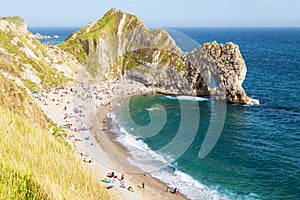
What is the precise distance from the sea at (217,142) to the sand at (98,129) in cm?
200

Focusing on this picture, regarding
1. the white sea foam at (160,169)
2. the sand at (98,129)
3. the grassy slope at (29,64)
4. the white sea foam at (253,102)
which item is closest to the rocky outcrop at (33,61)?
the grassy slope at (29,64)

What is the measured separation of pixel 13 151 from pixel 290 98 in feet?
241

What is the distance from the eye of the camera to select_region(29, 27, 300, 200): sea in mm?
33500

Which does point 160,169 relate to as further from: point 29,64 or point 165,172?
point 29,64

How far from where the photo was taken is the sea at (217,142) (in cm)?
3350

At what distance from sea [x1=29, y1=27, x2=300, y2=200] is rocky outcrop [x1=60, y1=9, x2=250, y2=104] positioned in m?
5.37

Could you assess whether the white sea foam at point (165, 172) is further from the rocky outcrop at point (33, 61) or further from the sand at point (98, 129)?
the rocky outcrop at point (33, 61)

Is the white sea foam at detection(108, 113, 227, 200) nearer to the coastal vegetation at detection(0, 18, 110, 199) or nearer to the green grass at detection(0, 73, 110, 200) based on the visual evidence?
the coastal vegetation at detection(0, 18, 110, 199)

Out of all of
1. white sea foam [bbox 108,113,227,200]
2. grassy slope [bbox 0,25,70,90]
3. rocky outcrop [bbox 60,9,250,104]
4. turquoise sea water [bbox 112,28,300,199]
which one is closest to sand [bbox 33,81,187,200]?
white sea foam [bbox 108,113,227,200]

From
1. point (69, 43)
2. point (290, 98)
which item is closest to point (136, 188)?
point (290, 98)

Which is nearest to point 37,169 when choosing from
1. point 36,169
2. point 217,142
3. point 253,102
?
point 36,169

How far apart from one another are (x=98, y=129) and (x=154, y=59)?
42.9 meters

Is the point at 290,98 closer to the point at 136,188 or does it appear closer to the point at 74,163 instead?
the point at 136,188

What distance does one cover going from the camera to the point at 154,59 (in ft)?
294
